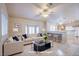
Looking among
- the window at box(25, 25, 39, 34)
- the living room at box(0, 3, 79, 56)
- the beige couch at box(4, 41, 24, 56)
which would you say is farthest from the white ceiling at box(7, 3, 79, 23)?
the beige couch at box(4, 41, 24, 56)

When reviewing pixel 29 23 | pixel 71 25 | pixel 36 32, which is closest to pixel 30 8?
pixel 29 23

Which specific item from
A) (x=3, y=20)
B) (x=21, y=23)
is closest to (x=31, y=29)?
(x=21, y=23)

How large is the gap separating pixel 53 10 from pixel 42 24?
523mm

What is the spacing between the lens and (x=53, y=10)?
2791 millimetres

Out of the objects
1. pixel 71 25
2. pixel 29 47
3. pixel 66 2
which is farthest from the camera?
pixel 29 47

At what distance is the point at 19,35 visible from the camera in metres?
2.89

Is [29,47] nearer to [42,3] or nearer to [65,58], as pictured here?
[65,58]

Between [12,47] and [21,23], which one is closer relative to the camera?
[21,23]

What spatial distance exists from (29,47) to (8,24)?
97 cm

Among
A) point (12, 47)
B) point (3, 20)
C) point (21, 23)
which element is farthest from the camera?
point (12, 47)

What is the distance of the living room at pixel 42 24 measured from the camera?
108 inches

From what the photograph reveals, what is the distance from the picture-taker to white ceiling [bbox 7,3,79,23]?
2723 millimetres

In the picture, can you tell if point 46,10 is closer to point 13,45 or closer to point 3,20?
point 3,20

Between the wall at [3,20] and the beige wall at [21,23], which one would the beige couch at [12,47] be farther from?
the beige wall at [21,23]
